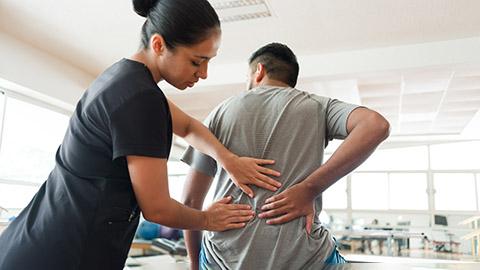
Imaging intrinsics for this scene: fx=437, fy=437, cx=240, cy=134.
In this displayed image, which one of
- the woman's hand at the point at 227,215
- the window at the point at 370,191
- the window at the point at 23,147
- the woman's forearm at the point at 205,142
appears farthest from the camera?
the window at the point at 370,191

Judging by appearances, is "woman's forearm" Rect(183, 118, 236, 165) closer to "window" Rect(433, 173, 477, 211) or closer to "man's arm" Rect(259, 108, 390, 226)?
"man's arm" Rect(259, 108, 390, 226)

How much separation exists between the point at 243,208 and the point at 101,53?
4.55 m

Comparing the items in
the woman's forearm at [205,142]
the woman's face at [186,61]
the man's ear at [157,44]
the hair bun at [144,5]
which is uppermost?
the hair bun at [144,5]

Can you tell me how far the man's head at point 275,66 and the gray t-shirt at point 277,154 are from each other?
0.41 feet

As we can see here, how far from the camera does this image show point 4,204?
206 inches

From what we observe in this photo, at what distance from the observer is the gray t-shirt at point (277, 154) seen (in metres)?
1.18

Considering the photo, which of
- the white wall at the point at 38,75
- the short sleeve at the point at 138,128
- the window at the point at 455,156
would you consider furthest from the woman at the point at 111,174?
the window at the point at 455,156

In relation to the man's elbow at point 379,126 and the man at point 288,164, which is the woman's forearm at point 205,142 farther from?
the man's elbow at point 379,126

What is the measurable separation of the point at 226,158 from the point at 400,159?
35.0 ft

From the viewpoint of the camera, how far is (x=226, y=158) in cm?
126

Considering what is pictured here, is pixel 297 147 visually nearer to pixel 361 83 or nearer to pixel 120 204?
pixel 120 204

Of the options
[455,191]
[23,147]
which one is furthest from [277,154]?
[455,191]

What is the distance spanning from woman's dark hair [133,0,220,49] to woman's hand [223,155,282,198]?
0.38 metres

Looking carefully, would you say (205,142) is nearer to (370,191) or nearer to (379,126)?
(379,126)
